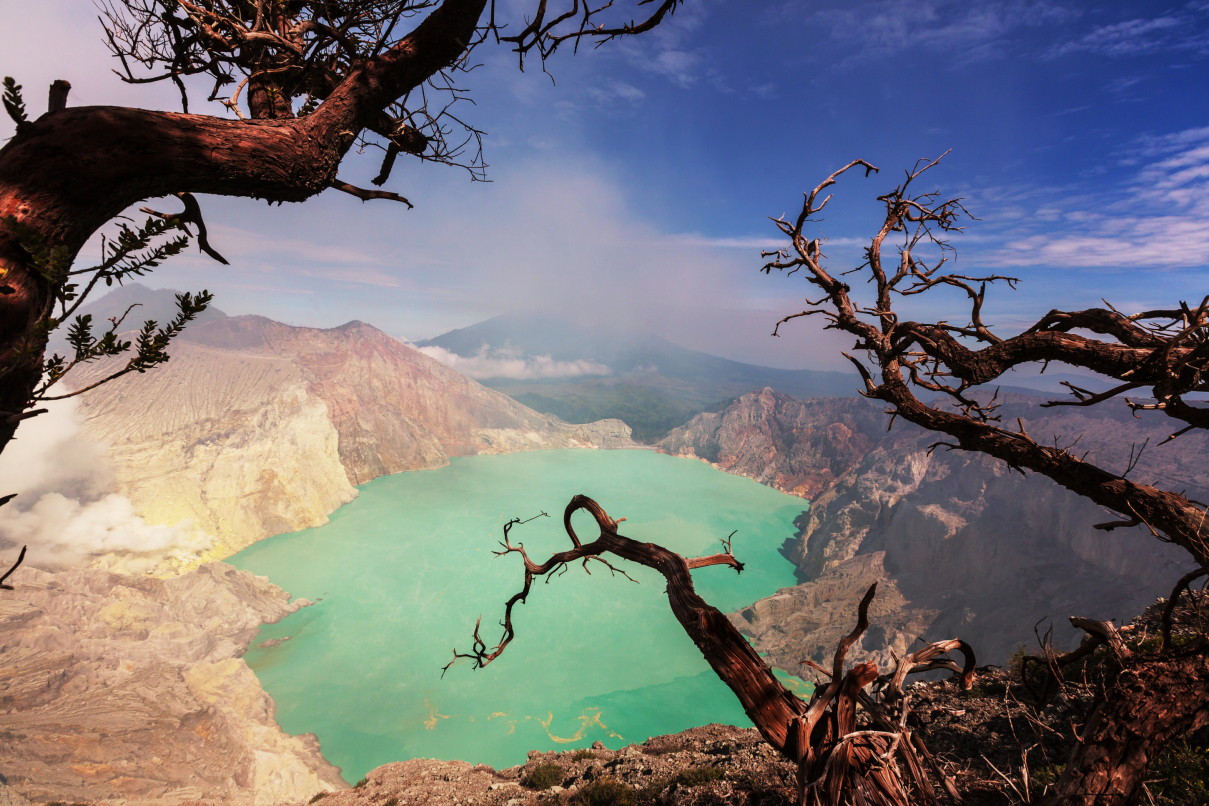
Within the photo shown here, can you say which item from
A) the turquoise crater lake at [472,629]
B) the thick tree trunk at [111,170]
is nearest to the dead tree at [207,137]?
the thick tree trunk at [111,170]

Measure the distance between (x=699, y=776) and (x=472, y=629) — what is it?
90.0 ft

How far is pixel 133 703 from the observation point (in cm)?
1479

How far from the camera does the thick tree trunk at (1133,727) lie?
1.41 metres

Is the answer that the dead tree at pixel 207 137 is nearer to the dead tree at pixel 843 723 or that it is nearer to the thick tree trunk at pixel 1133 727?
the dead tree at pixel 843 723

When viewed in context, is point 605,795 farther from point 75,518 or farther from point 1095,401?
point 75,518

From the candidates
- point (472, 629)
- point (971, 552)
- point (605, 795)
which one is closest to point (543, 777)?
point (605, 795)

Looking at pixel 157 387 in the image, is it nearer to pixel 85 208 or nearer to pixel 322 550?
pixel 322 550

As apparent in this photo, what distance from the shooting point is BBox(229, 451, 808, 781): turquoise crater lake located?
18.6 meters

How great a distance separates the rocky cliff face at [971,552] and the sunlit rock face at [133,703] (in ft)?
69.6

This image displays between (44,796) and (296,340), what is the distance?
1937 inches

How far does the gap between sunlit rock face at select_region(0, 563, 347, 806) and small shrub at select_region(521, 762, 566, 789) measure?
10.6 meters

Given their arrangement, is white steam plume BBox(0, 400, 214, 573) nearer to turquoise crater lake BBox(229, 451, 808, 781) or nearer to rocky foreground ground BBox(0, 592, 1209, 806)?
turquoise crater lake BBox(229, 451, 808, 781)

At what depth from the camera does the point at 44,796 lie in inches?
436

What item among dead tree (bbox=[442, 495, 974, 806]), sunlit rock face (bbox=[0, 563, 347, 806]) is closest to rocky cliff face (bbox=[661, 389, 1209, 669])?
sunlit rock face (bbox=[0, 563, 347, 806])
